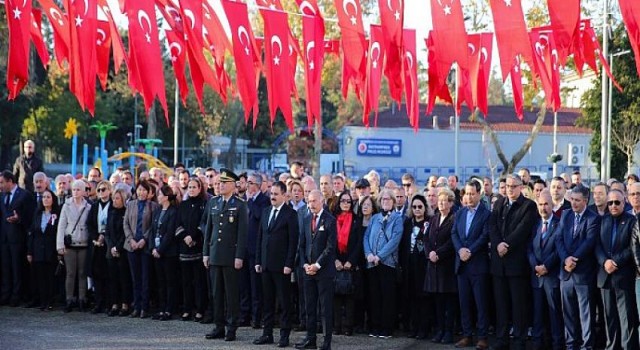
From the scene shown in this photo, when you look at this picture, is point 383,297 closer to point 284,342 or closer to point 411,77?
point 284,342

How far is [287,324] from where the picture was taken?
36.7 ft

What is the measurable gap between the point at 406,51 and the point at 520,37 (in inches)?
109

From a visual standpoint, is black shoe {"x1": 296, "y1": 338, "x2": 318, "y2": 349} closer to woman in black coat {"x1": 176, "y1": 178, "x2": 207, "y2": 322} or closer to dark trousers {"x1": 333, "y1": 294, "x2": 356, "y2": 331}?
dark trousers {"x1": 333, "y1": 294, "x2": 356, "y2": 331}

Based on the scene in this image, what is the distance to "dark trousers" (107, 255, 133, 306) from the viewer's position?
1365 cm

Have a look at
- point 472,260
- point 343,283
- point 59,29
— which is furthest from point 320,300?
point 59,29

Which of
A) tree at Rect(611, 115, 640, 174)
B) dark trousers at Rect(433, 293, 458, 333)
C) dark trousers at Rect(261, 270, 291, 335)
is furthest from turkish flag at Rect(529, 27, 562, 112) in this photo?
tree at Rect(611, 115, 640, 174)

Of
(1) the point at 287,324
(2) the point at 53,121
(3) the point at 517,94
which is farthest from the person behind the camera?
(2) the point at 53,121

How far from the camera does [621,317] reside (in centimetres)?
1008

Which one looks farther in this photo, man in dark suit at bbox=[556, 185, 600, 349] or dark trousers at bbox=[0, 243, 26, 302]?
dark trousers at bbox=[0, 243, 26, 302]

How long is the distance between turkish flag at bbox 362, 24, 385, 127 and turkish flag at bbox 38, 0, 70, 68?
13.7 feet

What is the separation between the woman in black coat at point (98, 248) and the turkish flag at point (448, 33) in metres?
5.41

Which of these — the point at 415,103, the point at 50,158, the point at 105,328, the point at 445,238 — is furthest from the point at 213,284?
the point at 50,158

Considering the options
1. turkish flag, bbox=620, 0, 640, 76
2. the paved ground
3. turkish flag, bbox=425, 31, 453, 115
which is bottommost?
the paved ground

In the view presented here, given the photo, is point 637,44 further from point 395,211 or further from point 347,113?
point 347,113
